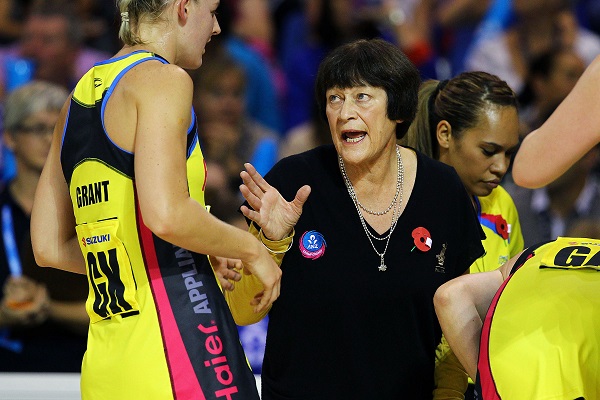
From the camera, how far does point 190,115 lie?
2301 mm

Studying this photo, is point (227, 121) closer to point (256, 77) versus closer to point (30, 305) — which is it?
point (256, 77)

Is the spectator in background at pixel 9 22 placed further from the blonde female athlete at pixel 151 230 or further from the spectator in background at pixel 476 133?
the blonde female athlete at pixel 151 230

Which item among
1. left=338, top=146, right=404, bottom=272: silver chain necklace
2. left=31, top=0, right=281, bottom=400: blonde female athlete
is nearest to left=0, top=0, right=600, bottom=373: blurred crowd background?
left=338, top=146, right=404, bottom=272: silver chain necklace

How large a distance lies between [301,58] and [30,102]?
1869 millimetres

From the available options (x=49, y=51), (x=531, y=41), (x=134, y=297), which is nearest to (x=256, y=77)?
(x=49, y=51)

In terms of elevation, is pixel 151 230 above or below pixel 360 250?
above

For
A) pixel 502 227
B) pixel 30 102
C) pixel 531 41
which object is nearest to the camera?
pixel 502 227

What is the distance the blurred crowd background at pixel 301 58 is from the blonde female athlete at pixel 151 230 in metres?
2.87

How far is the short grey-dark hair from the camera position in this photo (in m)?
5.13

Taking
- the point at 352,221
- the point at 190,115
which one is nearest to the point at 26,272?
the point at 352,221

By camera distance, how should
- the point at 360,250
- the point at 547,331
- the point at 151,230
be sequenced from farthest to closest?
the point at 360,250 → the point at 151,230 → the point at 547,331

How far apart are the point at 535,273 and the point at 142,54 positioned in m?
1.08

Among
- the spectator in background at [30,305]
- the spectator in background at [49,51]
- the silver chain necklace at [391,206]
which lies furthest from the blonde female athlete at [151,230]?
the spectator in background at [49,51]

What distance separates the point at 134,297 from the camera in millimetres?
2318
